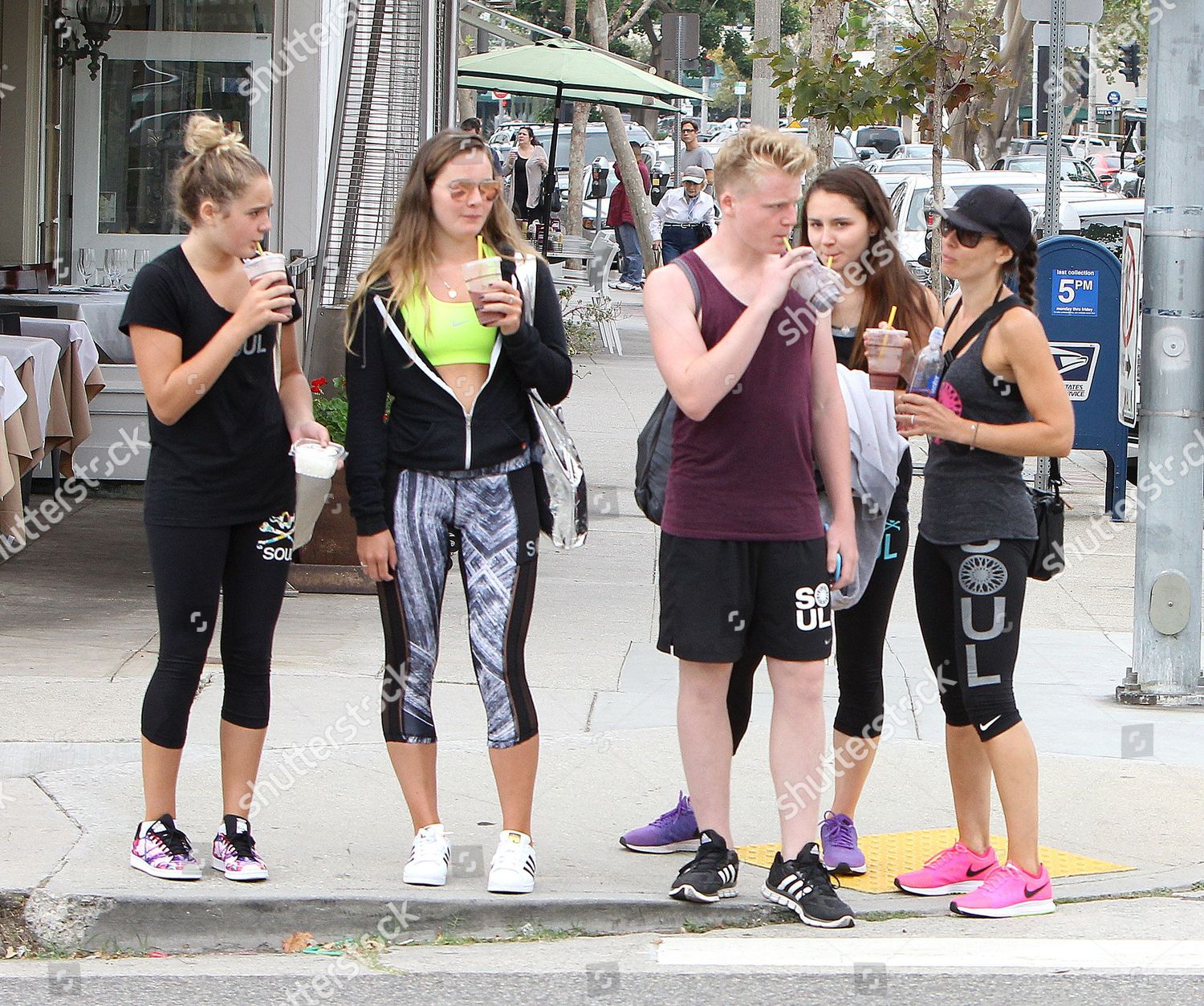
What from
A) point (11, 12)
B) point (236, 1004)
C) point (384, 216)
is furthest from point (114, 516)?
point (236, 1004)

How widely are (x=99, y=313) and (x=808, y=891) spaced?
6683mm

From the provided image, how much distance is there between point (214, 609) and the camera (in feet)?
15.0

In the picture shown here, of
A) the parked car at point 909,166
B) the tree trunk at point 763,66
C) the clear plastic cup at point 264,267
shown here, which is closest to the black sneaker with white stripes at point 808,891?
the clear plastic cup at point 264,267

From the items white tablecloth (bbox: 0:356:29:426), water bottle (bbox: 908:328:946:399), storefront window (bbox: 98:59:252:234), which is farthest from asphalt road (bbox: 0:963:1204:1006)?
storefront window (bbox: 98:59:252:234)

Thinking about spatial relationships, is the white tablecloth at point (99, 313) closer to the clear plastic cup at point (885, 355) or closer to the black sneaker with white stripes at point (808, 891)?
the clear plastic cup at point (885, 355)

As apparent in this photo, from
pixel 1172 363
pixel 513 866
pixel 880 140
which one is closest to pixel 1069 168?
pixel 880 140

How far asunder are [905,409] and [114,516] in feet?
21.2

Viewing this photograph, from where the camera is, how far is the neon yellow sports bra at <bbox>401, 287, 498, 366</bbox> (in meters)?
4.39

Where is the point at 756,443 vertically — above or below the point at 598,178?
below

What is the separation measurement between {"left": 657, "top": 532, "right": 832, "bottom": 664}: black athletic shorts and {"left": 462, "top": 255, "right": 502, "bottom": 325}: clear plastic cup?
739 mm

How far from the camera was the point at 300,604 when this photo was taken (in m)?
7.90

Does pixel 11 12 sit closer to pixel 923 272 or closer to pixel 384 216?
pixel 384 216

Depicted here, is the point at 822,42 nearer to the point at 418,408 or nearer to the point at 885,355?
the point at 885,355

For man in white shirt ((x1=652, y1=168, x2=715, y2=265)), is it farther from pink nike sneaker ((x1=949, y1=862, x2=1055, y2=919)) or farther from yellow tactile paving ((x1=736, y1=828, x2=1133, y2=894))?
pink nike sneaker ((x1=949, y1=862, x2=1055, y2=919))
